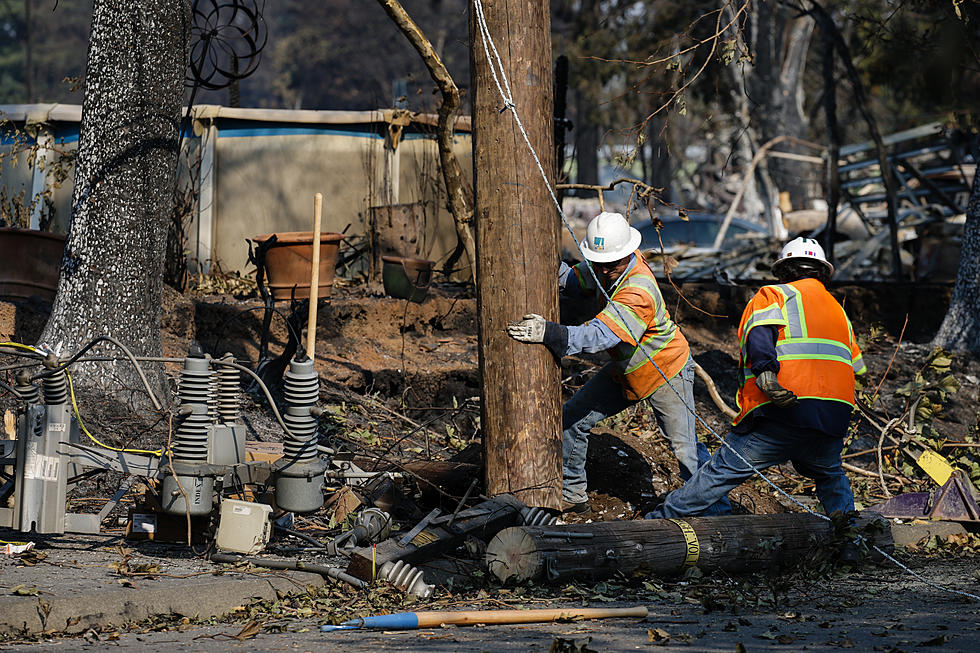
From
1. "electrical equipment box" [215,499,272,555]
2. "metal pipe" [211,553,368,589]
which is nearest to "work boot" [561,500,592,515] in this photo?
"metal pipe" [211,553,368,589]

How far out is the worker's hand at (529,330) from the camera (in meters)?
5.12

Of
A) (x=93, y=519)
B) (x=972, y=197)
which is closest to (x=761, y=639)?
(x=93, y=519)

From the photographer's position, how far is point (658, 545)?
5062 mm

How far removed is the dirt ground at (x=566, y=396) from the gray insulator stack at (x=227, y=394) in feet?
3.09

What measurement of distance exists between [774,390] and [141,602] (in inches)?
126

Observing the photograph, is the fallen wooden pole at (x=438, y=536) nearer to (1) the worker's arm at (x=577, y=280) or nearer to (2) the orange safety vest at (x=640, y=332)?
(2) the orange safety vest at (x=640, y=332)

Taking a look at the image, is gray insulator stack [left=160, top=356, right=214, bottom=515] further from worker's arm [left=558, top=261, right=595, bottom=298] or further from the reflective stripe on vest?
worker's arm [left=558, top=261, right=595, bottom=298]

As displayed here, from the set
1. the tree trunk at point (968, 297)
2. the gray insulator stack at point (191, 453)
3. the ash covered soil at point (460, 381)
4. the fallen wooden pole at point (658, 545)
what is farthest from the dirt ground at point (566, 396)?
the gray insulator stack at point (191, 453)

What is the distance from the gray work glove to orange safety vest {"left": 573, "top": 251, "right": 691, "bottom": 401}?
→ 0.54 m

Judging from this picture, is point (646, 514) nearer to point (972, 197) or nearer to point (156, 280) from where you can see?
point (156, 280)

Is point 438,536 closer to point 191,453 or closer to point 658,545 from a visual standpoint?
point 658,545

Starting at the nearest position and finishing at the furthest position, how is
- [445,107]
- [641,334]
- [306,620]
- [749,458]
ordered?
[306,620]
[749,458]
[641,334]
[445,107]

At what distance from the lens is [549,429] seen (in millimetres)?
5301

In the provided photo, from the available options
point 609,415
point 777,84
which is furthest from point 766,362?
point 777,84
